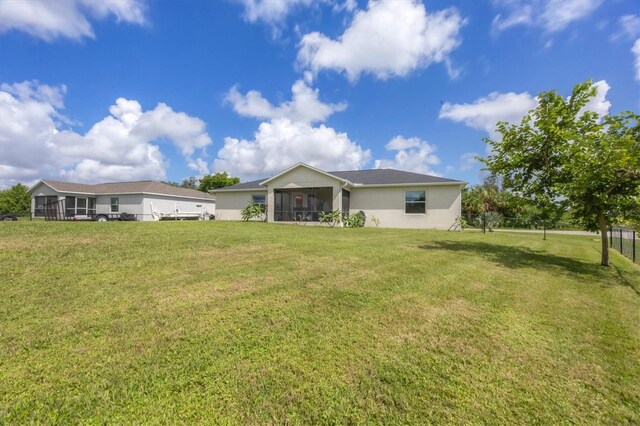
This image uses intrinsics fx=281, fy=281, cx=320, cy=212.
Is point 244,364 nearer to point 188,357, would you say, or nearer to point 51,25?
point 188,357

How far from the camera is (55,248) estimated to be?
684 centimetres

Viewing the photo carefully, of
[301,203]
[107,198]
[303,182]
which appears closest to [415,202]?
[303,182]

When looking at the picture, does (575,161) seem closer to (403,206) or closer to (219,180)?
(403,206)

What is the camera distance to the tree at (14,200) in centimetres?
4088

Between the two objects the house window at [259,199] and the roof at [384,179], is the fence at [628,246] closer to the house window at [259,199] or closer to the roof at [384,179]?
the roof at [384,179]

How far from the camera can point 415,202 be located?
1905 centimetres

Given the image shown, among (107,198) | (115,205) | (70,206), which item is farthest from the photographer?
(107,198)

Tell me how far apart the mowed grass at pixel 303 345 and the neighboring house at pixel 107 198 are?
956 inches

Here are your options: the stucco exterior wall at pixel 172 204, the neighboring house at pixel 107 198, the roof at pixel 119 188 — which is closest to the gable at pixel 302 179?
the stucco exterior wall at pixel 172 204

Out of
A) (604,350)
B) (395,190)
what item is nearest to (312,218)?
(395,190)

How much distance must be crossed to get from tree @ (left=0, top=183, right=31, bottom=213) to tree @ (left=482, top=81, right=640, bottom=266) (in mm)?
57757

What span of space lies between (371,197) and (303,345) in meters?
17.5

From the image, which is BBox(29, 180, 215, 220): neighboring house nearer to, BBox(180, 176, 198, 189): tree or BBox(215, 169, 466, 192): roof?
BBox(215, 169, 466, 192): roof

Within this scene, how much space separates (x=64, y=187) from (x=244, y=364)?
35.5 meters
